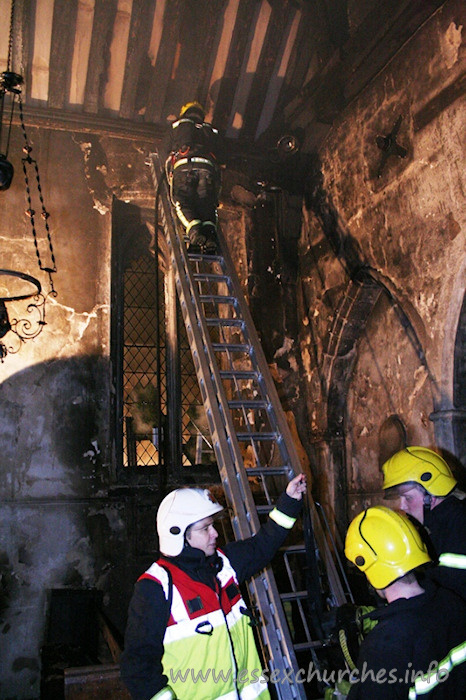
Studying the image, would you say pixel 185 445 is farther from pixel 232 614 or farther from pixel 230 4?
pixel 230 4

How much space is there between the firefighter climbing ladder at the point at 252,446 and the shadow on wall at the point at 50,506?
184cm

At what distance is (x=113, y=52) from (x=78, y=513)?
224 inches

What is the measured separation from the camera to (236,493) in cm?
412

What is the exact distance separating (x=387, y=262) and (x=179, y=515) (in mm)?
4079

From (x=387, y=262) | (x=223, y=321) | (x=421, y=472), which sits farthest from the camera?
(x=387, y=262)

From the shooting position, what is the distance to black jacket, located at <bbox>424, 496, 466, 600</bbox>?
2.63 meters

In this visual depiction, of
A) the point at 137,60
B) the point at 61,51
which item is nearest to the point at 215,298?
the point at 137,60

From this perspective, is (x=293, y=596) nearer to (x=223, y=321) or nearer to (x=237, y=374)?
(x=237, y=374)

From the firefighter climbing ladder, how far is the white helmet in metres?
1.21

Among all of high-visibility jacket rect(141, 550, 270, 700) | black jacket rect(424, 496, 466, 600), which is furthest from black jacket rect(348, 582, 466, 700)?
high-visibility jacket rect(141, 550, 270, 700)

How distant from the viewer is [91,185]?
24.7ft

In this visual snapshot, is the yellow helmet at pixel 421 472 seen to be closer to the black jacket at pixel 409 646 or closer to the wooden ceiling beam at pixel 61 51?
the black jacket at pixel 409 646

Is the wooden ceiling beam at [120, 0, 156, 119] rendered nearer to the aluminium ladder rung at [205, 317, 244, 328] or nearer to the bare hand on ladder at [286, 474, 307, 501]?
the aluminium ladder rung at [205, 317, 244, 328]

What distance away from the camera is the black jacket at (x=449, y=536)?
2631 mm
